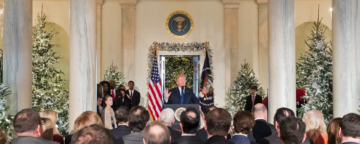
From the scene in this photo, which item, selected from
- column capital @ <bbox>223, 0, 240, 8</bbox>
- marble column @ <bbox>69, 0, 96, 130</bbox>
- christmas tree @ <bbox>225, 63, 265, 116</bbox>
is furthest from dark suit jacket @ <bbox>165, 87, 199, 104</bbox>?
column capital @ <bbox>223, 0, 240, 8</bbox>

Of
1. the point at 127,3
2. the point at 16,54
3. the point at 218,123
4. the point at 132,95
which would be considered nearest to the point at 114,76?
the point at 132,95

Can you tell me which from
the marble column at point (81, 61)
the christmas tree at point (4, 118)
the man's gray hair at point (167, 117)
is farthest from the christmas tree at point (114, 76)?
the man's gray hair at point (167, 117)

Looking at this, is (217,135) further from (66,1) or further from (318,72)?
(66,1)

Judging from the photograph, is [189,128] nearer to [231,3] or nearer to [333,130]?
[333,130]

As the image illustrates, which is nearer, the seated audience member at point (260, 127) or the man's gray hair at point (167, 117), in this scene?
the seated audience member at point (260, 127)

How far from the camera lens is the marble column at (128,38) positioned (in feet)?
54.5

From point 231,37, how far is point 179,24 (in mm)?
2077

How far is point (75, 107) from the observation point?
842cm

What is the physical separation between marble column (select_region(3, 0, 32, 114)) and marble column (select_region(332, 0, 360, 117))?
6.43 meters

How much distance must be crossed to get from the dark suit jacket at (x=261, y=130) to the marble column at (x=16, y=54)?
490cm

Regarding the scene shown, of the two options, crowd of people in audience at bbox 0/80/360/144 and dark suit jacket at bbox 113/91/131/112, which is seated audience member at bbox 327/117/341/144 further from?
dark suit jacket at bbox 113/91/131/112

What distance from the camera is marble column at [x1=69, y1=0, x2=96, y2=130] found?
8.40 meters

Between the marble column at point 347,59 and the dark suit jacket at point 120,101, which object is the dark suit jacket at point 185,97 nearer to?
the dark suit jacket at point 120,101

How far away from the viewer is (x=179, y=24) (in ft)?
55.1
